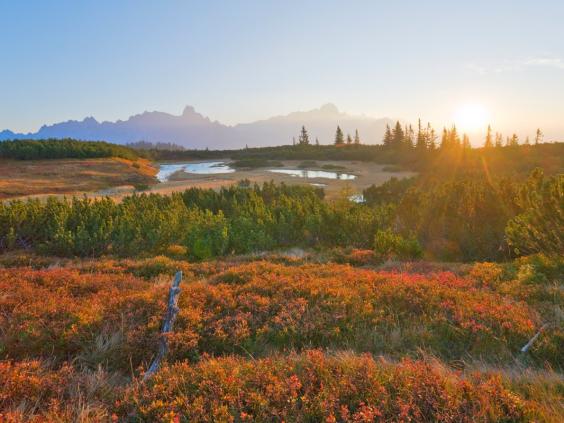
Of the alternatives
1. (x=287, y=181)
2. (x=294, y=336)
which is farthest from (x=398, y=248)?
(x=287, y=181)

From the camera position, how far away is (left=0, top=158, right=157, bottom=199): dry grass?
94.3 ft

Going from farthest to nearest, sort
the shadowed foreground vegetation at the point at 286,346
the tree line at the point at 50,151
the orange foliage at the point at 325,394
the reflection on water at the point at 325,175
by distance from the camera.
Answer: the tree line at the point at 50,151 → the reflection on water at the point at 325,175 → the shadowed foreground vegetation at the point at 286,346 → the orange foliage at the point at 325,394

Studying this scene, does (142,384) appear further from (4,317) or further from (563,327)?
(563,327)

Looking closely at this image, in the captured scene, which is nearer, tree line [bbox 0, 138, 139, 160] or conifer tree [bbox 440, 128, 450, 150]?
tree line [bbox 0, 138, 139, 160]

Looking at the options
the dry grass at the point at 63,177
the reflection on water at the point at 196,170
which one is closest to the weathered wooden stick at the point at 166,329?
the dry grass at the point at 63,177

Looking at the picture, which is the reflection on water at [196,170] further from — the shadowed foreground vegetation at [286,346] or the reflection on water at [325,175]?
the shadowed foreground vegetation at [286,346]

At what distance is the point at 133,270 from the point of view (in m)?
8.48

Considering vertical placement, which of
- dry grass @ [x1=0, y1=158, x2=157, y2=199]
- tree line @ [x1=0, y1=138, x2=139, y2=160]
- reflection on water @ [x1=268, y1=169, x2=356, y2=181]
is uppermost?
tree line @ [x1=0, y1=138, x2=139, y2=160]

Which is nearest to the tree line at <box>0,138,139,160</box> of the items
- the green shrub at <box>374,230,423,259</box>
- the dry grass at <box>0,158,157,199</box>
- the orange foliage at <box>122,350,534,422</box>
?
the dry grass at <box>0,158,157,199</box>

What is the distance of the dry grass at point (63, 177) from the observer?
28747 mm

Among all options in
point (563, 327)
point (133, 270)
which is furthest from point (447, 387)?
point (133, 270)

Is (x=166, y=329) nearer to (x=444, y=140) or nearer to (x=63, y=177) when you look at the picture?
(x=63, y=177)

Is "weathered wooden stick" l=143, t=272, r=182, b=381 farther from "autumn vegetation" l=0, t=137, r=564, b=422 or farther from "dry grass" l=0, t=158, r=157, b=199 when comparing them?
"dry grass" l=0, t=158, r=157, b=199

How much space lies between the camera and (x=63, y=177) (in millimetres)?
35625
